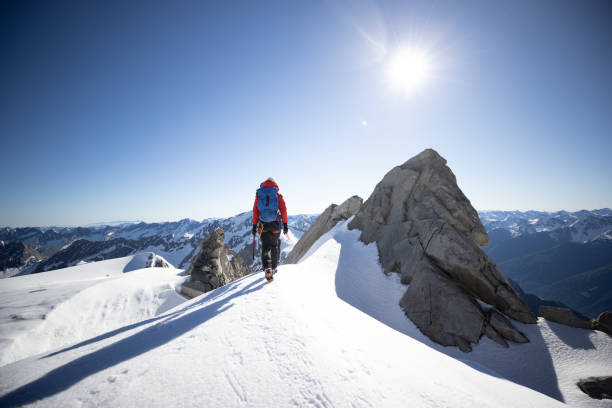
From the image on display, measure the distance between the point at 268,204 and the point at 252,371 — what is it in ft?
19.2

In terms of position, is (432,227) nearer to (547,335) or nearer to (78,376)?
(547,335)

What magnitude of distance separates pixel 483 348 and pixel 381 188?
13849 mm

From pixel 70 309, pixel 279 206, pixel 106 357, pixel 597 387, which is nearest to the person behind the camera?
pixel 106 357

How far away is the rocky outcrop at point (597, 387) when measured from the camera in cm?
684

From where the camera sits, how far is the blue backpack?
8.25 metres

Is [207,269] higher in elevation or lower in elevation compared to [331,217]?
lower

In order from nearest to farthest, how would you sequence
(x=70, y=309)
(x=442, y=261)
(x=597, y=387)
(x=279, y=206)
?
(x=597, y=387) < (x=279, y=206) < (x=70, y=309) < (x=442, y=261)

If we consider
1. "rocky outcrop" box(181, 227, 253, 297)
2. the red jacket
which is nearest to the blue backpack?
the red jacket

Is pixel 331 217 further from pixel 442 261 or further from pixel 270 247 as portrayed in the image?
pixel 270 247

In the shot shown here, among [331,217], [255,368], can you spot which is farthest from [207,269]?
[331,217]

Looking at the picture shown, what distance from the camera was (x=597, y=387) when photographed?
701 cm

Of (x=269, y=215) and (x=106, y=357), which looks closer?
(x=106, y=357)

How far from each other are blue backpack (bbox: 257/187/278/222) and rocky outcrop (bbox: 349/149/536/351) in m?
8.07

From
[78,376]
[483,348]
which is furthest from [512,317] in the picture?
[78,376]
